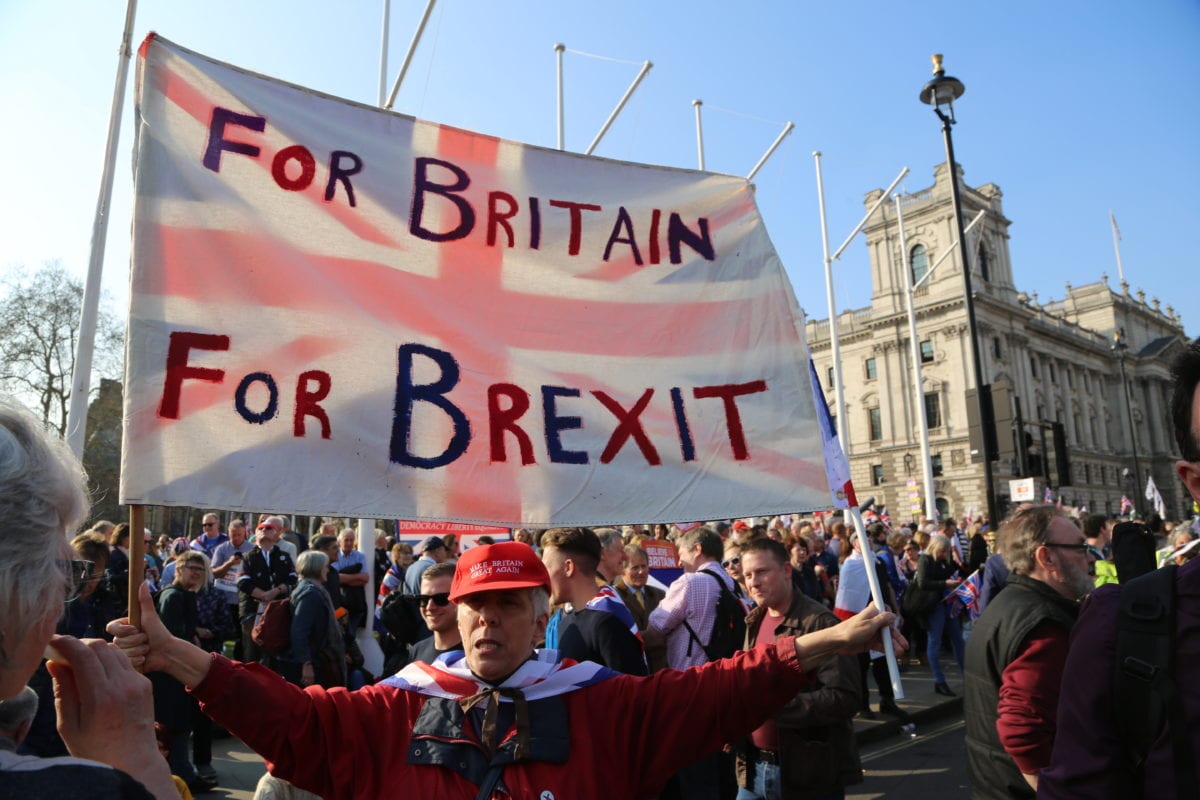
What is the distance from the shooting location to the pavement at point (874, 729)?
6.58m

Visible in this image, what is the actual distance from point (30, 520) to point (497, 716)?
125cm

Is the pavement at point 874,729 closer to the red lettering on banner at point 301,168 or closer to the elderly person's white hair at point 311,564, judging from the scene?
the elderly person's white hair at point 311,564

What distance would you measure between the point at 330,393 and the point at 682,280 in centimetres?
143

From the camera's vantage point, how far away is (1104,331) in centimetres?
8169

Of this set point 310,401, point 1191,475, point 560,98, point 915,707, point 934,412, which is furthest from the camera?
point 934,412

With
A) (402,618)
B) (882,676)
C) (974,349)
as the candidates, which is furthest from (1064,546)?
(974,349)

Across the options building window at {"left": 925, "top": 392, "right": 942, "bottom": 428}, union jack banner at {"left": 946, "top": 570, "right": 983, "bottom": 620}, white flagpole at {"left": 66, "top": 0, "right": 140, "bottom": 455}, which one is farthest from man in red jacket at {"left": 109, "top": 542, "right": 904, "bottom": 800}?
building window at {"left": 925, "top": 392, "right": 942, "bottom": 428}

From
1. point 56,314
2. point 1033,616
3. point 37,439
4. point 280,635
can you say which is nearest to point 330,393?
point 37,439

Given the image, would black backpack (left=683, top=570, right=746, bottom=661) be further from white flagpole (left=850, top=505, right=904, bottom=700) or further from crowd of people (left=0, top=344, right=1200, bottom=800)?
white flagpole (left=850, top=505, right=904, bottom=700)

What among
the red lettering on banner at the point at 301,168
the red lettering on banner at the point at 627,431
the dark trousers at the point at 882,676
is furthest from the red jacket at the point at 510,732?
the dark trousers at the point at 882,676

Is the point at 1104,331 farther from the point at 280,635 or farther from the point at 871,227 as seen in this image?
the point at 280,635

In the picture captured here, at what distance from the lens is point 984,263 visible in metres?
58.6

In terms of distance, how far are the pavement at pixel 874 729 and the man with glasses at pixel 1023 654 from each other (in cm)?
483

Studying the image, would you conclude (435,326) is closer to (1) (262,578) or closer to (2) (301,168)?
(2) (301,168)
